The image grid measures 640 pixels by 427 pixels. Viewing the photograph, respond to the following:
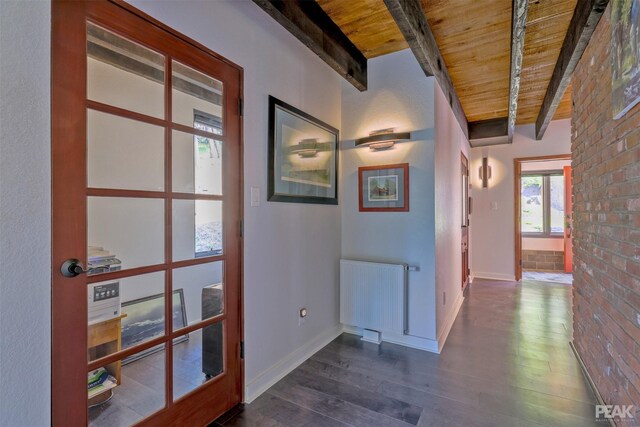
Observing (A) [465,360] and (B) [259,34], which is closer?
(B) [259,34]

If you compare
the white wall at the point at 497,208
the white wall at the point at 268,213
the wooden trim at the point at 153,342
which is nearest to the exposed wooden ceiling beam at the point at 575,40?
the white wall at the point at 268,213

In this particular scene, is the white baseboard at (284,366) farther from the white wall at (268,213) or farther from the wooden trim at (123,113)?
the wooden trim at (123,113)

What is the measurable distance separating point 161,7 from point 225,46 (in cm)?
41

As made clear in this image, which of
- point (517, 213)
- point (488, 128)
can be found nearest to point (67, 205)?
point (488, 128)

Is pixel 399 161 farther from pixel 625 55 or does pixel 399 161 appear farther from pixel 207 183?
pixel 207 183

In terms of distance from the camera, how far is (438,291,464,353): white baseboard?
9.15 ft

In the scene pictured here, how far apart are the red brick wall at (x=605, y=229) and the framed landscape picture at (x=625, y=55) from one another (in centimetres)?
9

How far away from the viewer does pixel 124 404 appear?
54.7 inches

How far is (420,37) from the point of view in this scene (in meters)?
2.13

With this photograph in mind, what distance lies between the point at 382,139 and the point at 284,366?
2.12 meters
